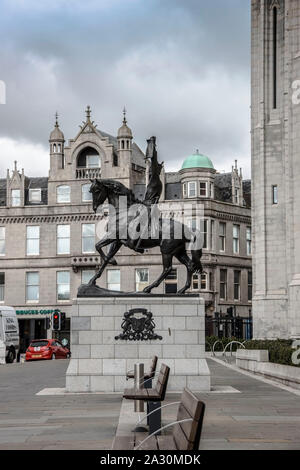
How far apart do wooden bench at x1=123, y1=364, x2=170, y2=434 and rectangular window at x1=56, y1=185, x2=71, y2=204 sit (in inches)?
2435

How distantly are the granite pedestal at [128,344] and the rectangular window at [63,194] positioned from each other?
54.0 m

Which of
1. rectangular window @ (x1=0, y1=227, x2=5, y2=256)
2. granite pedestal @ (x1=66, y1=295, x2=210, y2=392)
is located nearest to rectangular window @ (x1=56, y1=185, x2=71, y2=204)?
rectangular window @ (x1=0, y1=227, x2=5, y2=256)

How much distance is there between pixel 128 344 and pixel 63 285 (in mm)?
53275

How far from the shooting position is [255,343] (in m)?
35.3

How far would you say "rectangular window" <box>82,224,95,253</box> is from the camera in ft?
245

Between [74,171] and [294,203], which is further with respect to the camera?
[74,171]

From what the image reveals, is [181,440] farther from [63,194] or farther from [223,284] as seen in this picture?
[63,194]

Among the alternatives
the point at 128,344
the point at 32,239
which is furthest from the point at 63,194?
the point at 128,344

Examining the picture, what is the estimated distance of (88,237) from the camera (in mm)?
74750

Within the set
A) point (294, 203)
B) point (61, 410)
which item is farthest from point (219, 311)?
point (61, 410)

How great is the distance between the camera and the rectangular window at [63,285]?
7456 centimetres

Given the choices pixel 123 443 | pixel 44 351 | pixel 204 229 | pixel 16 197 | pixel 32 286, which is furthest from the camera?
pixel 16 197
